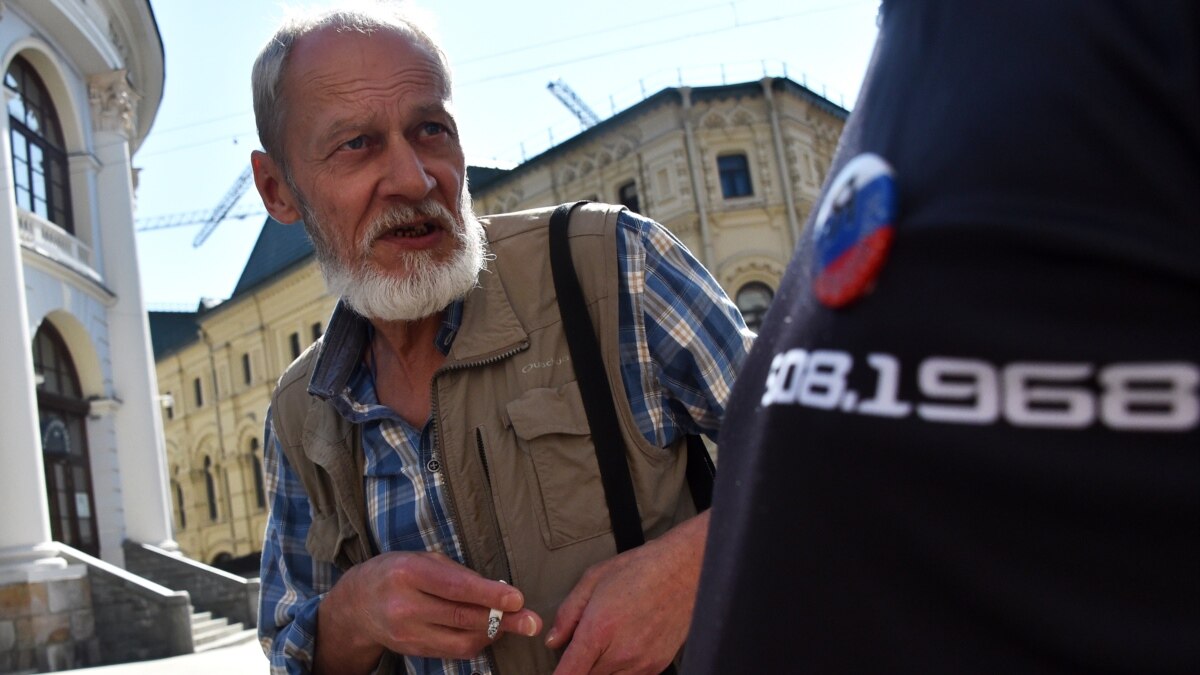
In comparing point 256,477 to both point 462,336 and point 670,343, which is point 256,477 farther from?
point 670,343

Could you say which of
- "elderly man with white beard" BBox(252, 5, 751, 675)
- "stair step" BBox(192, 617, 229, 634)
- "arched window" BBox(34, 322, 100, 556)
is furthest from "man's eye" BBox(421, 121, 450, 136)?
"arched window" BBox(34, 322, 100, 556)

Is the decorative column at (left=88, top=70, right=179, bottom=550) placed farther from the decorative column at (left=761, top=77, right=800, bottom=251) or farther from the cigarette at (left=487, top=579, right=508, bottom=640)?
the cigarette at (left=487, top=579, right=508, bottom=640)

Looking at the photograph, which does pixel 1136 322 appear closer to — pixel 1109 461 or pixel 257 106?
pixel 1109 461

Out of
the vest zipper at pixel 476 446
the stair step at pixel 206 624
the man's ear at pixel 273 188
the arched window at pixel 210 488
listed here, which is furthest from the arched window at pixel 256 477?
the vest zipper at pixel 476 446

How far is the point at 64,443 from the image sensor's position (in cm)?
1630

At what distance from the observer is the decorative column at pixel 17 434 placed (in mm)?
13031

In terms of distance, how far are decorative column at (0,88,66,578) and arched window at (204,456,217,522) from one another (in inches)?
1115

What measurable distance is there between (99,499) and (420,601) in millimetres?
17722

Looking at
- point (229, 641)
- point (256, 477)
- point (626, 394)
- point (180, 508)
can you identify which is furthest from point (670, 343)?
point (180, 508)

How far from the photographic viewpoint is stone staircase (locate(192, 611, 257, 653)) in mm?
14764

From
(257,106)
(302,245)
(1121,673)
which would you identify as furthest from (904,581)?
(302,245)

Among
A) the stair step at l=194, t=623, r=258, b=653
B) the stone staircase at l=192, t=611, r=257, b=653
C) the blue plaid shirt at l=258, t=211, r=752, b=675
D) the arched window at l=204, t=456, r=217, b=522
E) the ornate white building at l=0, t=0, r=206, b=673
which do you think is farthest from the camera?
the arched window at l=204, t=456, r=217, b=522

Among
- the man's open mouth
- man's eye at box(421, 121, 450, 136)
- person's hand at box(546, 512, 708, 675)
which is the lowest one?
person's hand at box(546, 512, 708, 675)

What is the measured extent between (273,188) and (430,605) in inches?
42.9
